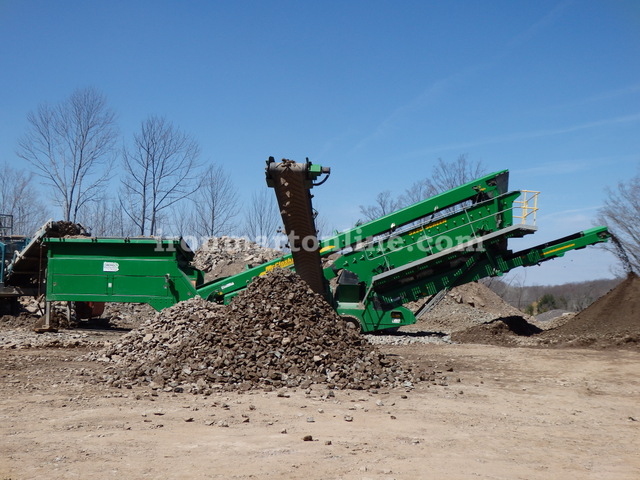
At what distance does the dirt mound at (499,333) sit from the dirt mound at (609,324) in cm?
82

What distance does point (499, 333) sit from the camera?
1458 centimetres

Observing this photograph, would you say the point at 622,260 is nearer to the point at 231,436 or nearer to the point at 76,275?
the point at 231,436

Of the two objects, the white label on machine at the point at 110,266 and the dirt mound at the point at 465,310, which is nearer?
the white label on machine at the point at 110,266

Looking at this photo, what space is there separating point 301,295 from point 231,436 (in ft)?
14.1

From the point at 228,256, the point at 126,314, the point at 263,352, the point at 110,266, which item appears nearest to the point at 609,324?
the point at 263,352

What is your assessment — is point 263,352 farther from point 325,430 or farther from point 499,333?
point 499,333

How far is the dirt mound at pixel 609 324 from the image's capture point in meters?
13.0

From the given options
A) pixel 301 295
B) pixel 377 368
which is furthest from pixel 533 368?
pixel 301 295

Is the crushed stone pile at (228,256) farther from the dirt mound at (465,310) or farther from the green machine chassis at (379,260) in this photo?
the green machine chassis at (379,260)

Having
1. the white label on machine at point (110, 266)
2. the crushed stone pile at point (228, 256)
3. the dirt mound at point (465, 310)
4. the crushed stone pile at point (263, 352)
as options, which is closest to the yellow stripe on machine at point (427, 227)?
the crushed stone pile at point (263, 352)

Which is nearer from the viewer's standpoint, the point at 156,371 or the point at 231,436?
the point at 231,436

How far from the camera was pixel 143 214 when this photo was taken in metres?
32.0

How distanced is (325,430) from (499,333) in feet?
32.5

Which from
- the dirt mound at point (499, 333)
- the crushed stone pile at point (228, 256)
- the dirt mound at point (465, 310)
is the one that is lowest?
the dirt mound at point (499, 333)
